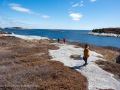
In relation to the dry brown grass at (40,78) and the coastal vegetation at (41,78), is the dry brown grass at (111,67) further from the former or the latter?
the dry brown grass at (40,78)

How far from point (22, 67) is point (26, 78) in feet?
14.3

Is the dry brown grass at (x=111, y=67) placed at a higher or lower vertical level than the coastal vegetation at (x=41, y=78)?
lower

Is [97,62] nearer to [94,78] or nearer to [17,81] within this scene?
[94,78]

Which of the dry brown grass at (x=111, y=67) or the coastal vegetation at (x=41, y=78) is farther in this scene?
the dry brown grass at (x=111, y=67)

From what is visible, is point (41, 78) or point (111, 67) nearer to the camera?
point (41, 78)

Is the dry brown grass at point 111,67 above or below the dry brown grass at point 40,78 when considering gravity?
below

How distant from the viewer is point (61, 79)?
2092 centimetres

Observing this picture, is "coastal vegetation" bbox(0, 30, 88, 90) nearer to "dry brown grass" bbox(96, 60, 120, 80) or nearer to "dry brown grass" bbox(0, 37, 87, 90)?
"dry brown grass" bbox(0, 37, 87, 90)

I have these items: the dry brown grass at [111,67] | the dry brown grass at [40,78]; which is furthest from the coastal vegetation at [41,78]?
the dry brown grass at [111,67]

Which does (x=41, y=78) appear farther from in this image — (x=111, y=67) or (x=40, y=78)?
(x=111, y=67)

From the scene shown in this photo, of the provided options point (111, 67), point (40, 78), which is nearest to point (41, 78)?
point (40, 78)

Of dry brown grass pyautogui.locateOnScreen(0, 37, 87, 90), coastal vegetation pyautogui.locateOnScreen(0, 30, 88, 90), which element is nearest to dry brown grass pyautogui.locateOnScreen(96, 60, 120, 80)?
coastal vegetation pyautogui.locateOnScreen(0, 30, 88, 90)

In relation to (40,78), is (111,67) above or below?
below

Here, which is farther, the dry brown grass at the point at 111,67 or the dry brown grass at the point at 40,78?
the dry brown grass at the point at 111,67
